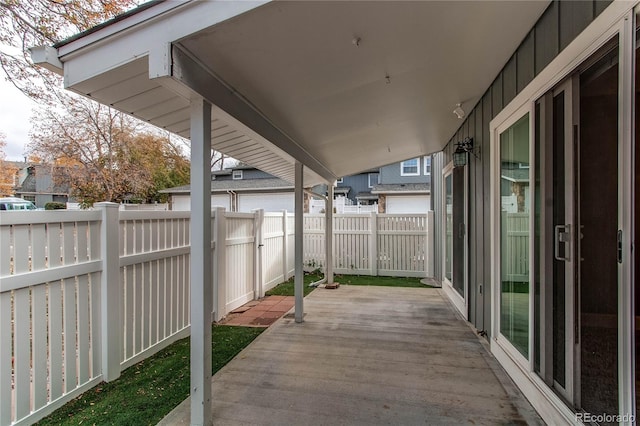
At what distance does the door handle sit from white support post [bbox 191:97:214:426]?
2182 millimetres

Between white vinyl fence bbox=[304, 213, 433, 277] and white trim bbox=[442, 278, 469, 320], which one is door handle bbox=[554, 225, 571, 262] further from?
white vinyl fence bbox=[304, 213, 433, 277]

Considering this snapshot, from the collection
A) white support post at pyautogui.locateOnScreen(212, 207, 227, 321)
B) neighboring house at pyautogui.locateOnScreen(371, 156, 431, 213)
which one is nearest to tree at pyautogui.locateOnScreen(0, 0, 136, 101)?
white support post at pyautogui.locateOnScreen(212, 207, 227, 321)

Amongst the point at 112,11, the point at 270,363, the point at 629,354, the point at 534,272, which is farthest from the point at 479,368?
the point at 112,11

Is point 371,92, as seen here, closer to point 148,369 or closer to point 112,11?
point 148,369

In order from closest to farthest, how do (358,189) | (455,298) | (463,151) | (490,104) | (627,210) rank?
(627,210)
(490,104)
(463,151)
(455,298)
(358,189)

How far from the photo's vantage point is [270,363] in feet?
9.67

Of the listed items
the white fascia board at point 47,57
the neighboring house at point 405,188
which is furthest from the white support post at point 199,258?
the neighboring house at point 405,188

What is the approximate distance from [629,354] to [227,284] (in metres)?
4.11

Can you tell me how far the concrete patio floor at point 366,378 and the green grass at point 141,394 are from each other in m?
0.16

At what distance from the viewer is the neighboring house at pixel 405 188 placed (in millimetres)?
15125

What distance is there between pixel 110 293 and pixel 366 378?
2.20 metres

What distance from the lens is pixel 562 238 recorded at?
1.94 m
